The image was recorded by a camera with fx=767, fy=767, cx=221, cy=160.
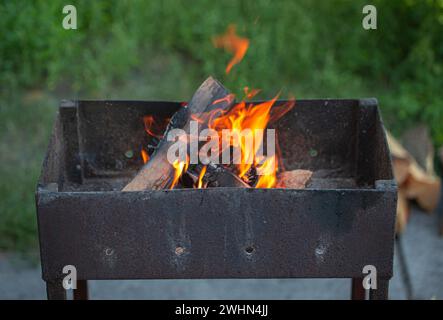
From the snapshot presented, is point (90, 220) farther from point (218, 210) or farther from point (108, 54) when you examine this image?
point (108, 54)

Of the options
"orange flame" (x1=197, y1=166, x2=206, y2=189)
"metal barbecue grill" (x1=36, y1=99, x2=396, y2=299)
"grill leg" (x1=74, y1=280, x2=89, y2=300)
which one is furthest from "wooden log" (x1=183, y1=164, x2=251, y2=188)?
"grill leg" (x1=74, y1=280, x2=89, y2=300)

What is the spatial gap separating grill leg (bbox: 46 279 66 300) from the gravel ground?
1145 millimetres

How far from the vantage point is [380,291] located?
2.65m

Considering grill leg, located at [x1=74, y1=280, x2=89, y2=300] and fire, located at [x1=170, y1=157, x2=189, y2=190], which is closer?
fire, located at [x1=170, y1=157, x2=189, y2=190]

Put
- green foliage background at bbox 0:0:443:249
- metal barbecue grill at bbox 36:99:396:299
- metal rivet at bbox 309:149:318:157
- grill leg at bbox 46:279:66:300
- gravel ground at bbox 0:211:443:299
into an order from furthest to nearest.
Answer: green foliage background at bbox 0:0:443:249 → gravel ground at bbox 0:211:443:299 → metal rivet at bbox 309:149:318:157 → grill leg at bbox 46:279:66:300 → metal barbecue grill at bbox 36:99:396:299

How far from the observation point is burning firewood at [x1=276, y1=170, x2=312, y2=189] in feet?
9.47

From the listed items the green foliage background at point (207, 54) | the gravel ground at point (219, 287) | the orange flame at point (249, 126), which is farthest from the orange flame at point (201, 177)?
the green foliage background at point (207, 54)

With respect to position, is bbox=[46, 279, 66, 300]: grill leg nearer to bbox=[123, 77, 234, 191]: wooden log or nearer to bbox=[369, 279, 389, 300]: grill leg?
bbox=[123, 77, 234, 191]: wooden log

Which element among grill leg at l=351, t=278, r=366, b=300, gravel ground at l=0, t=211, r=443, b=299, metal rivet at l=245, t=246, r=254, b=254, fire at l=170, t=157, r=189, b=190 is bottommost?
gravel ground at l=0, t=211, r=443, b=299

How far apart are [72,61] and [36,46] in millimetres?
260

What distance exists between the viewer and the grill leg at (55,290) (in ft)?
8.55

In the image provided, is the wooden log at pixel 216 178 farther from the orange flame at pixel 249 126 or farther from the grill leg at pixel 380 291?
the grill leg at pixel 380 291

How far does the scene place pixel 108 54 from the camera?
5262 millimetres
